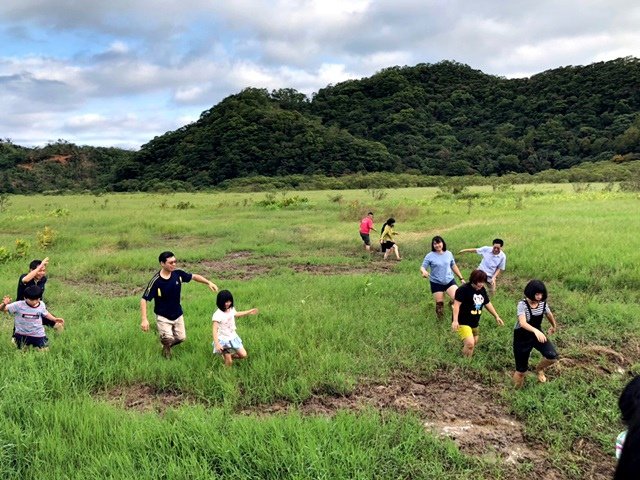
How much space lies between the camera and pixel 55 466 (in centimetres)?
376

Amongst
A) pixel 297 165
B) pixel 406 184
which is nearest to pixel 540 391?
pixel 406 184

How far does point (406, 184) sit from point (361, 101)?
42624mm

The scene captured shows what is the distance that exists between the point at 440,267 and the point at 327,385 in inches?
139

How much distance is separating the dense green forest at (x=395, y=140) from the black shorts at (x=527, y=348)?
206 feet

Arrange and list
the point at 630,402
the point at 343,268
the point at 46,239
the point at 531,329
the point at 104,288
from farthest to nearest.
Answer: the point at 46,239 < the point at 343,268 < the point at 104,288 < the point at 531,329 < the point at 630,402

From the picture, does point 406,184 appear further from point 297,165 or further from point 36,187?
point 36,187

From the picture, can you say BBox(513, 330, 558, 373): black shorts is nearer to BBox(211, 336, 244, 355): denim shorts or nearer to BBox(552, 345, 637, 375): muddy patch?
BBox(552, 345, 637, 375): muddy patch

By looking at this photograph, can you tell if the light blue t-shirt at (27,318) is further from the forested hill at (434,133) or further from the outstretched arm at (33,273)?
A: the forested hill at (434,133)

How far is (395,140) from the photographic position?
84438 millimetres

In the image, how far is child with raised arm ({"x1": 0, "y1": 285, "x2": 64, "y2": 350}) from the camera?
19.9 ft

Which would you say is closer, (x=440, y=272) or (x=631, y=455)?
(x=631, y=455)

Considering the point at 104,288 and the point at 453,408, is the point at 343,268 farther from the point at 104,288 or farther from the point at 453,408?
the point at 453,408

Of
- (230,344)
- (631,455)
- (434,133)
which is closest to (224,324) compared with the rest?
(230,344)

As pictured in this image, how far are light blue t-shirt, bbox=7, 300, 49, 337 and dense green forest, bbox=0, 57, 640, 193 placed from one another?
60850 millimetres
